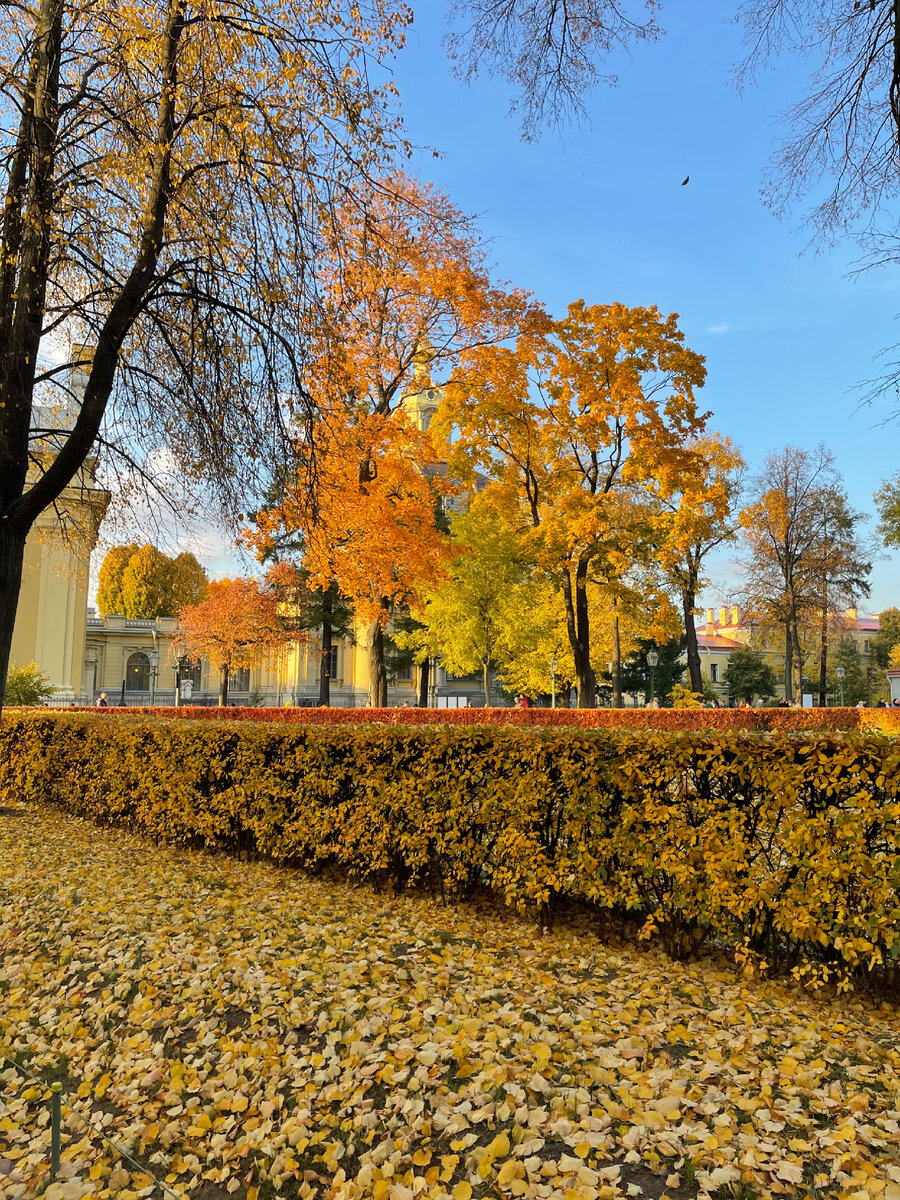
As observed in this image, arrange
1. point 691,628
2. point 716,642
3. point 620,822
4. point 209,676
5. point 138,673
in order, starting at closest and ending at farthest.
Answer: point 620,822 → point 691,628 → point 209,676 → point 138,673 → point 716,642

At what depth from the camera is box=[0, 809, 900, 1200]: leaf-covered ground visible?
2.62 meters

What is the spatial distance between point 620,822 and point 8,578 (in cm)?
526

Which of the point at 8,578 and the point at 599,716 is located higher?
the point at 8,578

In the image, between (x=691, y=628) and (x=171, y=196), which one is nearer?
(x=171, y=196)

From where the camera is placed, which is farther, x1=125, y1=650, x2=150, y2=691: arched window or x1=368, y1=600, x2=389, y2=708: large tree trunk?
x1=125, y1=650, x2=150, y2=691: arched window

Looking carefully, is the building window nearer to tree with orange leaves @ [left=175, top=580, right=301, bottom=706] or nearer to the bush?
tree with orange leaves @ [left=175, top=580, right=301, bottom=706]

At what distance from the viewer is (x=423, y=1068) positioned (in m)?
3.17

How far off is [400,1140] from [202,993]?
1.75 meters

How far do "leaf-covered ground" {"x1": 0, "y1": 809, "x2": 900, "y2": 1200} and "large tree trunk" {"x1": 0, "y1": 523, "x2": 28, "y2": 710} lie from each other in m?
2.44

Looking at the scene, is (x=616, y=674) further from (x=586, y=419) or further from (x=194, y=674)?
(x=194, y=674)

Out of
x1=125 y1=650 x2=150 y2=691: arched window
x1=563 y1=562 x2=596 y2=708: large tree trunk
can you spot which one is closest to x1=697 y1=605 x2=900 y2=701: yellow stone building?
x1=563 y1=562 x2=596 y2=708: large tree trunk

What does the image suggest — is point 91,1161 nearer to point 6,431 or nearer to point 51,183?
point 6,431

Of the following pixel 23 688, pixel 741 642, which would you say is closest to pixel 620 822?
pixel 23 688

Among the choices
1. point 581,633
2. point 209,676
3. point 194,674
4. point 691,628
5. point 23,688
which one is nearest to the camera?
point 581,633
